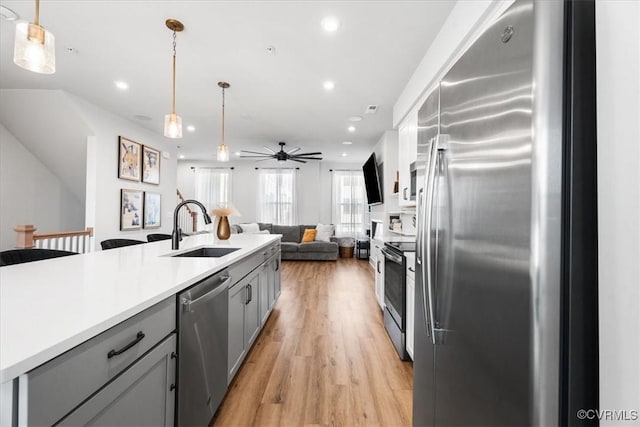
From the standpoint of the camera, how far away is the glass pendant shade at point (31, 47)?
1.27 metres

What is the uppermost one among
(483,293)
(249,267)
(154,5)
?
(154,5)

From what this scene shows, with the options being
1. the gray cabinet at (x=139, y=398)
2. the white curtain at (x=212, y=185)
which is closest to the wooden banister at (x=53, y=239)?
the gray cabinet at (x=139, y=398)

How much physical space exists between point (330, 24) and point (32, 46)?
1.86m

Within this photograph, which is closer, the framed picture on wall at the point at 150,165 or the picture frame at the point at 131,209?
the picture frame at the point at 131,209

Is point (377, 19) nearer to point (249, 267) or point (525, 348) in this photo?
point (249, 267)

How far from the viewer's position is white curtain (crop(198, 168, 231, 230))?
27.6 feet

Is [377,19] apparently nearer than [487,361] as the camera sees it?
No

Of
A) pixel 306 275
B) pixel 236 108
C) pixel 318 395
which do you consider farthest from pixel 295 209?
pixel 318 395

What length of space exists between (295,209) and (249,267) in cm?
616

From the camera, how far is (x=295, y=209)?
8328 mm

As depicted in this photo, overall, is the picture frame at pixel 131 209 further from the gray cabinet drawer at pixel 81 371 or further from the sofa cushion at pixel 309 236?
the gray cabinet drawer at pixel 81 371

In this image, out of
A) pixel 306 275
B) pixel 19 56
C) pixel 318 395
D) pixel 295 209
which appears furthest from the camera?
pixel 295 209

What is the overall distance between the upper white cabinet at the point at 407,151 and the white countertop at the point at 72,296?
2280 mm

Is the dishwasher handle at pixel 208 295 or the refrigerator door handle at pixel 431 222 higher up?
the refrigerator door handle at pixel 431 222
